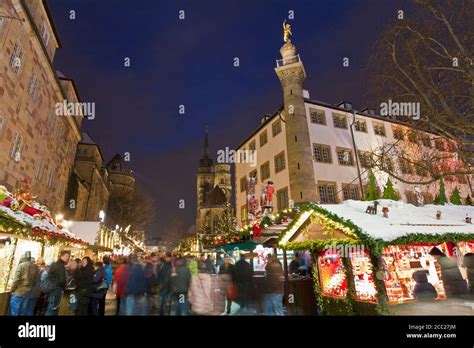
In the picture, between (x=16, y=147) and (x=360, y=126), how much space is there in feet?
86.6

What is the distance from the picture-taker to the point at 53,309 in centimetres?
787

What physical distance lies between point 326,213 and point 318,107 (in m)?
18.2

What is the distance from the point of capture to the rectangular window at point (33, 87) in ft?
48.8

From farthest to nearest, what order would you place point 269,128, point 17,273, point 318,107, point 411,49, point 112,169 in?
point 112,169, point 269,128, point 318,107, point 411,49, point 17,273

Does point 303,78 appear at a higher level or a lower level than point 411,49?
higher

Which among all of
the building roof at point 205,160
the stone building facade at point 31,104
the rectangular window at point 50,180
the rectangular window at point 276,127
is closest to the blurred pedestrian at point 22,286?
the stone building facade at point 31,104

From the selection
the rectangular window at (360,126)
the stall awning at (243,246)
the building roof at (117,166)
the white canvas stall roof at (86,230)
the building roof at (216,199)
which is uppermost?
the building roof at (117,166)

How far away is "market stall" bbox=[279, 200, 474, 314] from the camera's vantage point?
776 cm

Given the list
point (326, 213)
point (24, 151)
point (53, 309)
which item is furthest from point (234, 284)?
point (24, 151)

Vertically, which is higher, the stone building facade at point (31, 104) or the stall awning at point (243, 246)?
A: the stone building facade at point (31, 104)

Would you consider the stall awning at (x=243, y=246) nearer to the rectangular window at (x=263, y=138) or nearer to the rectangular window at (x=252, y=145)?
the rectangular window at (x=263, y=138)

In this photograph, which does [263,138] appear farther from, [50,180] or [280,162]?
[50,180]

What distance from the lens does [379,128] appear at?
27.2 metres
